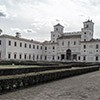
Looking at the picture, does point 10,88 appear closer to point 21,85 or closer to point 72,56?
point 21,85

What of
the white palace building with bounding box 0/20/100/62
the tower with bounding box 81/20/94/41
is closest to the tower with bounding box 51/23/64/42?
the white palace building with bounding box 0/20/100/62

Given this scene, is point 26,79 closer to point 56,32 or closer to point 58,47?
point 58,47

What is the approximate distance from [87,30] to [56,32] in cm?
1292

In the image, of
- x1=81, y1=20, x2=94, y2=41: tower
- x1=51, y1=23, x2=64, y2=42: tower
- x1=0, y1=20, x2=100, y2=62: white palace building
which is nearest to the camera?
x1=0, y1=20, x2=100, y2=62: white palace building

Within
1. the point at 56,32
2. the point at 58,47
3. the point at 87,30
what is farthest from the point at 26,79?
the point at 56,32

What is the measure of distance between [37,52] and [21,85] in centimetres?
5794

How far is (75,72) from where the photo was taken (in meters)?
18.7

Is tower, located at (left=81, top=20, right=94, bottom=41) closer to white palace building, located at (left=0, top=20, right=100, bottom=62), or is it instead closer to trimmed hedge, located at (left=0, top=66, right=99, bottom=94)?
white palace building, located at (left=0, top=20, right=100, bottom=62)

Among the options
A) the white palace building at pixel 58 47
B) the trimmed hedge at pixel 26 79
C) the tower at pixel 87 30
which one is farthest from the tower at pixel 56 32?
the trimmed hedge at pixel 26 79

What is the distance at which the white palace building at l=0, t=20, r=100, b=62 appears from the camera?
180 feet

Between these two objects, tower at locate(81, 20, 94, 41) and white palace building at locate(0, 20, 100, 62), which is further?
tower at locate(81, 20, 94, 41)

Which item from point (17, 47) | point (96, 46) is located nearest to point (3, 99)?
point (17, 47)

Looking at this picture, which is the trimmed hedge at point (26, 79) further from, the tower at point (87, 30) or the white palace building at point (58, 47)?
the tower at point (87, 30)

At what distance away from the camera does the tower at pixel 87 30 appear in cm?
6359
